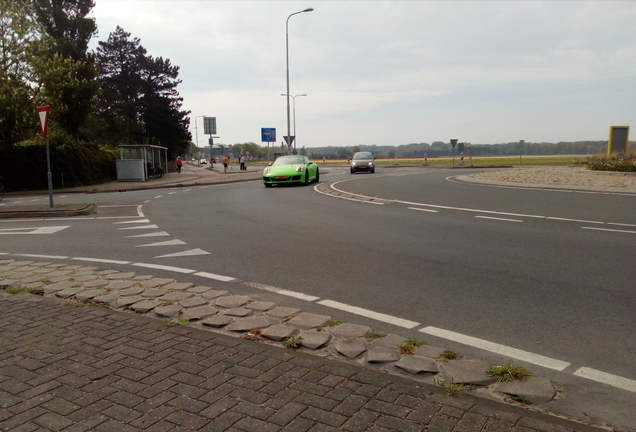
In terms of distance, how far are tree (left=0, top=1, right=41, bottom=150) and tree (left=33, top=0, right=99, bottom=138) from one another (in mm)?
888

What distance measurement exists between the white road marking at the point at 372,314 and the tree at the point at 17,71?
2742 centimetres

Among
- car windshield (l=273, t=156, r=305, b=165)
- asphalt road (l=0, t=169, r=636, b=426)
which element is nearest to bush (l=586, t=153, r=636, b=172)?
asphalt road (l=0, t=169, r=636, b=426)

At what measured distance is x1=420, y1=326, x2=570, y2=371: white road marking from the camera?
3.77 m

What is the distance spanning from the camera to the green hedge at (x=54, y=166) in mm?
27688

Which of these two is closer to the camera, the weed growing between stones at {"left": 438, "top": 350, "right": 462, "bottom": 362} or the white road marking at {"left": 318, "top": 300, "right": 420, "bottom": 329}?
the weed growing between stones at {"left": 438, "top": 350, "right": 462, "bottom": 362}

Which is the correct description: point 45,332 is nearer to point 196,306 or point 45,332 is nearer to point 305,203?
point 196,306

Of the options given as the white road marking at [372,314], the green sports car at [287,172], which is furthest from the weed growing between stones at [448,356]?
the green sports car at [287,172]

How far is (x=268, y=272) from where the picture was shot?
6758 millimetres

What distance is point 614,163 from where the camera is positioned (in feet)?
88.7

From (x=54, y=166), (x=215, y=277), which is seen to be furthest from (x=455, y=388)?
(x=54, y=166)

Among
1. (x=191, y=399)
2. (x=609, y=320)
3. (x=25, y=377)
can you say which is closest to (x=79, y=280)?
(x=25, y=377)

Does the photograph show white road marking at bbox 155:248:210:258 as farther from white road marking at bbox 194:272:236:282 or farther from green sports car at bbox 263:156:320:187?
green sports car at bbox 263:156:320:187

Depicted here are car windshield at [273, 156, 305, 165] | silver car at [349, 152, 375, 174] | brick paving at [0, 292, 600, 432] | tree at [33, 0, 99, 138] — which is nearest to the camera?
brick paving at [0, 292, 600, 432]

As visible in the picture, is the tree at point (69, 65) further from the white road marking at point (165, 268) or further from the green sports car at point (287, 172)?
the white road marking at point (165, 268)
